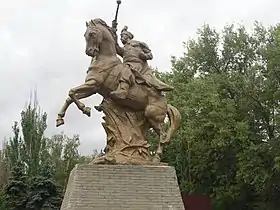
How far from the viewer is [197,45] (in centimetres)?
3009

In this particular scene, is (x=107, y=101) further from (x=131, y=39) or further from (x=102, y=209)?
(x=102, y=209)

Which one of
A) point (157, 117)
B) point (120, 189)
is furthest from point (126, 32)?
point (120, 189)

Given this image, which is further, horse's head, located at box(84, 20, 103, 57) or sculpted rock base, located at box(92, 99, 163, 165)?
horse's head, located at box(84, 20, 103, 57)

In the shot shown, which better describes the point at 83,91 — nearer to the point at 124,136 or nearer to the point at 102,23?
the point at 124,136

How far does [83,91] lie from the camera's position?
1238 cm

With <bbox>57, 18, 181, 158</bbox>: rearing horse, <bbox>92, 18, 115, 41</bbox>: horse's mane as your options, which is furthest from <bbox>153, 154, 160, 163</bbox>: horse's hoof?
<bbox>92, 18, 115, 41</bbox>: horse's mane

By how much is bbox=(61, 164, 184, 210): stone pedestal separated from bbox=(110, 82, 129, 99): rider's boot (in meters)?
1.45

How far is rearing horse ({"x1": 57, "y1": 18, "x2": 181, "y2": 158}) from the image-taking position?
1241 cm

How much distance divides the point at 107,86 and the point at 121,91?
37cm

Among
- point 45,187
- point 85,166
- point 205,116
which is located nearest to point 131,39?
point 85,166

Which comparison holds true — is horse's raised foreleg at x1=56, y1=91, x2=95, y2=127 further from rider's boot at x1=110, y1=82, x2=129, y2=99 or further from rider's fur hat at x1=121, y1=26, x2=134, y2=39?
rider's fur hat at x1=121, y1=26, x2=134, y2=39

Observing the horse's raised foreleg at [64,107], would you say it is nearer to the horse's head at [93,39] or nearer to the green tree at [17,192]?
the horse's head at [93,39]

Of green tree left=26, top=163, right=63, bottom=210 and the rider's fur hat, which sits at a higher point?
the rider's fur hat

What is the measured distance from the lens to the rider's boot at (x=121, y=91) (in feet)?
40.7
